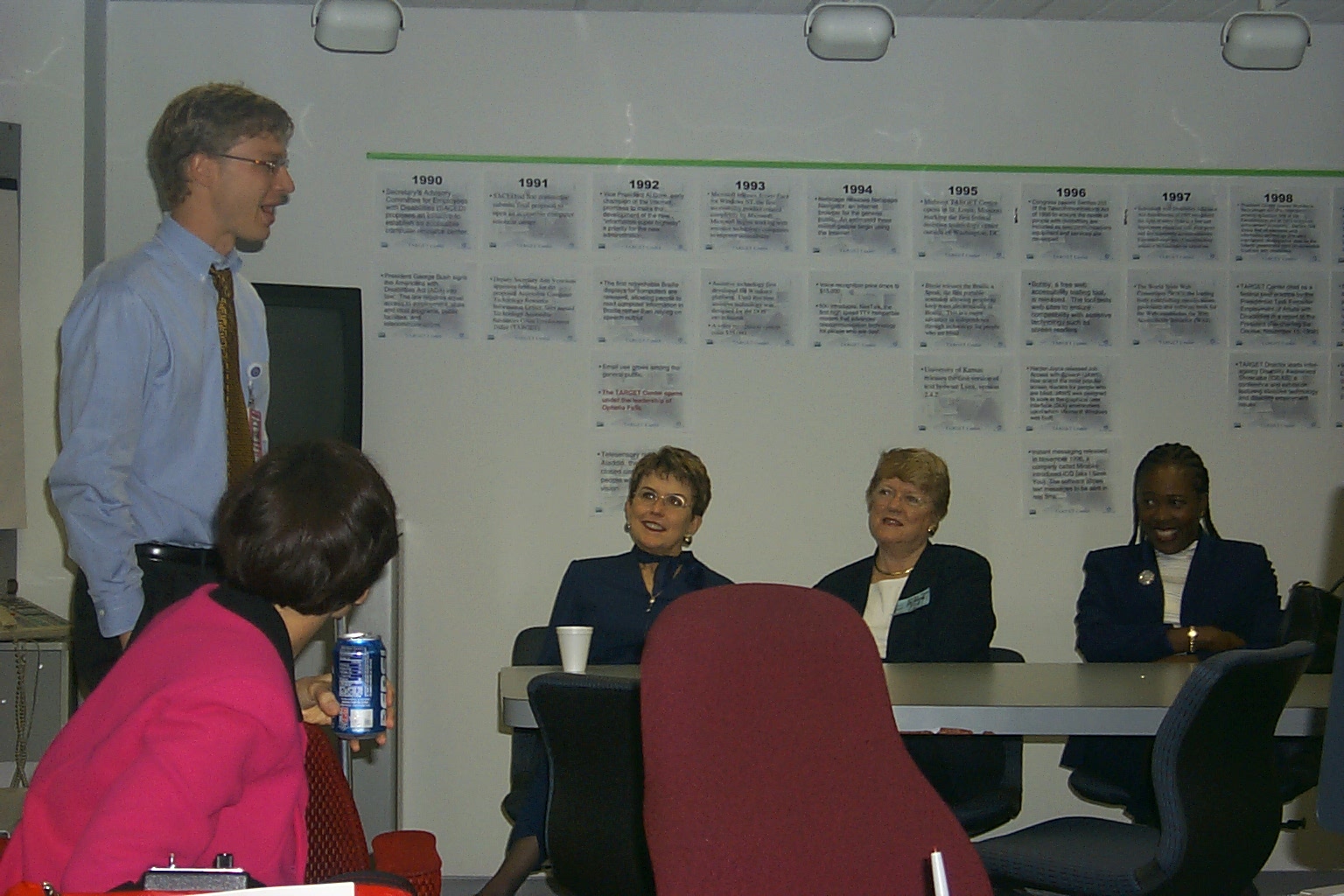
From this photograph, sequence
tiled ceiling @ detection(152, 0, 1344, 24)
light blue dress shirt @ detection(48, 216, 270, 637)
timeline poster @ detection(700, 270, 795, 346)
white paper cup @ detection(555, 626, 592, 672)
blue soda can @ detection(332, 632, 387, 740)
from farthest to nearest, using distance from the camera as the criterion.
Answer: timeline poster @ detection(700, 270, 795, 346) < tiled ceiling @ detection(152, 0, 1344, 24) < white paper cup @ detection(555, 626, 592, 672) < light blue dress shirt @ detection(48, 216, 270, 637) < blue soda can @ detection(332, 632, 387, 740)

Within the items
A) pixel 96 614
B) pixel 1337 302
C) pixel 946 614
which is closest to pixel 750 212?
pixel 946 614

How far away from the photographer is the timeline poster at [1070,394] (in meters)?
4.34

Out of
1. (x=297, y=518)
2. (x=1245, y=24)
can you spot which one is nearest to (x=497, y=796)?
(x=297, y=518)

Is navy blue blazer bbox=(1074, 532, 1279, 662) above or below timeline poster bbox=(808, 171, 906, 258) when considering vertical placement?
below

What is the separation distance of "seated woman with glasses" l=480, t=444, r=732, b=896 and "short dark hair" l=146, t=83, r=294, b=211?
1.61m

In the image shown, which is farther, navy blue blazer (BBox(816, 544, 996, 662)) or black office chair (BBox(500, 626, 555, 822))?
navy blue blazer (BBox(816, 544, 996, 662))

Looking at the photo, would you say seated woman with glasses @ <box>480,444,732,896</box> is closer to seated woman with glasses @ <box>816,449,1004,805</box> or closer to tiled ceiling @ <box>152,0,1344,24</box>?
seated woman with glasses @ <box>816,449,1004,805</box>

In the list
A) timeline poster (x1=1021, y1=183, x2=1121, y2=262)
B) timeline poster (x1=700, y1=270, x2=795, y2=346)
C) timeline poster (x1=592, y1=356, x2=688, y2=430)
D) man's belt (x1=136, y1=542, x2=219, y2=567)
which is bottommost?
man's belt (x1=136, y1=542, x2=219, y2=567)

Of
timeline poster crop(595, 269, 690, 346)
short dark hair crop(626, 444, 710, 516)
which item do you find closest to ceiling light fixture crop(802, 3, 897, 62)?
timeline poster crop(595, 269, 690, 346)

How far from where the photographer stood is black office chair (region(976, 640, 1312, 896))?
234 cm

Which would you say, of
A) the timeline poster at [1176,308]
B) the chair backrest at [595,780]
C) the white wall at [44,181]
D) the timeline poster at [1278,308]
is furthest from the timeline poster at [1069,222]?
the white wall at [44,181]

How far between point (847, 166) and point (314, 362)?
1810mm

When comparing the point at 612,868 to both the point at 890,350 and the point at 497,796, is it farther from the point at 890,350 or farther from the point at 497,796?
the point at 890,350

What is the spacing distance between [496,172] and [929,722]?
245 centimetres
